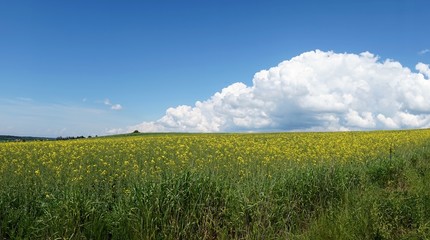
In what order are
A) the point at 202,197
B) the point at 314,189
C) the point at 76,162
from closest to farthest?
1. the point at 202,197
2. the point at 314,189
3. the point at 76,162

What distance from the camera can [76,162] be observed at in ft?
45.3

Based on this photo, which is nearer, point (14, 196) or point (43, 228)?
point (43, 228)

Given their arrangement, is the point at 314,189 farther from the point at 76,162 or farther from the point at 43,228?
the point at 76,162

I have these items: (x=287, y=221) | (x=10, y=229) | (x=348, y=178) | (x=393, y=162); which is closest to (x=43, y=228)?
(x=10, y=229)

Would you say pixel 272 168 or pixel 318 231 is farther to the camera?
pixel 272 168

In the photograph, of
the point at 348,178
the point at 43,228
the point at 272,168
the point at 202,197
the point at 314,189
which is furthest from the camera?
the point at 272,168

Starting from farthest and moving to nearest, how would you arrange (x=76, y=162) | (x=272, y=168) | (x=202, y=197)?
(x=76, y=162) → (x=272, y=168) → (x=202, y=197)

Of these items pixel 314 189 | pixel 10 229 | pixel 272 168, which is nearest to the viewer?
pixel 10 229

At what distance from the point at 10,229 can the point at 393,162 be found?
10329 mm

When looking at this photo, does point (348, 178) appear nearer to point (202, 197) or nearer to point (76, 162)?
point (202, 197)

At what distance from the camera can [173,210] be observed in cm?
631

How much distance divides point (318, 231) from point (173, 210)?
91.2 inches

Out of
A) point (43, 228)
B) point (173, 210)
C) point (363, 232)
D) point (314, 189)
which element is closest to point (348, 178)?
point (314, 189)

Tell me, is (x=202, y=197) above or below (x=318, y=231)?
above
